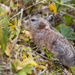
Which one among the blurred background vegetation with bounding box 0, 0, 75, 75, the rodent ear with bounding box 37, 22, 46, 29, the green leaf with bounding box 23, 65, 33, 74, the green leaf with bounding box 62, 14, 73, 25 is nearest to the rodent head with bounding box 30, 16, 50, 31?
the rodent ear with bounding box 37, 22, 46, 29

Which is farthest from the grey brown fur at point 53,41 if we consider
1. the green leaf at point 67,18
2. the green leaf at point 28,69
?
the green leaf at point 28,69

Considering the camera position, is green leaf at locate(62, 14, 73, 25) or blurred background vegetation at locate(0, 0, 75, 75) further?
green leaf at locate(62, 14, 73, 25)

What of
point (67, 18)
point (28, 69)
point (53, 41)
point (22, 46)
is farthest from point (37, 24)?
point (28, 69)

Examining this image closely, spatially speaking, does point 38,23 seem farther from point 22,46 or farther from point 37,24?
point 22,46

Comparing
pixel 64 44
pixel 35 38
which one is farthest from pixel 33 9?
pixel 64 44

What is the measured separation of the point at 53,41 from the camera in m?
4.02

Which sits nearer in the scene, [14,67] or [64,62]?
[14,67]

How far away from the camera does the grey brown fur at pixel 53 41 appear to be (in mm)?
3613

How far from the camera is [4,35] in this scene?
211 cm

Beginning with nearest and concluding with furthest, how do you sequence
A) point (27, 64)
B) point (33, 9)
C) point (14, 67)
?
point (14, 67) < point (27, 64) < point (33, 9)

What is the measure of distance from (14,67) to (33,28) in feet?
10.3

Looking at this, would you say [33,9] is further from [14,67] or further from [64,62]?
[14,67]

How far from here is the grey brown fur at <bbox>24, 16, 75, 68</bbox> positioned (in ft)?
11.9

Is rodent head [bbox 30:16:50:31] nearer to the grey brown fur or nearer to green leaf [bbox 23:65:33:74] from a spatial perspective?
the grey brown fur
